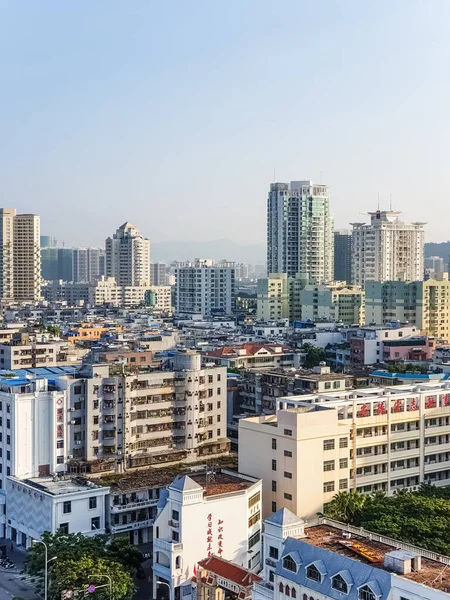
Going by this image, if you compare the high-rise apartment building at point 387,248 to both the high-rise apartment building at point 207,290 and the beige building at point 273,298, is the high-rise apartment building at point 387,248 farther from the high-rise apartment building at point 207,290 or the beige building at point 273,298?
the high-rise apartment building at point 207,290

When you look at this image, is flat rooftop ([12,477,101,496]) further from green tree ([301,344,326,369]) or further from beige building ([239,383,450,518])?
green tree ([301,344,326,369])

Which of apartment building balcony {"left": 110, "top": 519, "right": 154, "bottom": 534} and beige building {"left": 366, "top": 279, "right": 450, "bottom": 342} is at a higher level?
beige building {"left": 366, "top": 279, "right": 450, "bottom": 342}

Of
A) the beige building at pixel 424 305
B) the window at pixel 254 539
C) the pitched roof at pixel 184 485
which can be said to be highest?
the beige building at pixel 424 305

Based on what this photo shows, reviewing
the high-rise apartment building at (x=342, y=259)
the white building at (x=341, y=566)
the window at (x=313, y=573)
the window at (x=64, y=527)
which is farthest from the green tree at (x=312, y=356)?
the high-rise apartment building at (x=342, y=259)

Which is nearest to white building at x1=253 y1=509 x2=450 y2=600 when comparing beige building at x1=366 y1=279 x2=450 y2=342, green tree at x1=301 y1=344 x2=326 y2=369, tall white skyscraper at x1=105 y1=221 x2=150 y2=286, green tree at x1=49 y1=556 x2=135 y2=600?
green tree at x1=49 y1=556 x2=135 y2=600

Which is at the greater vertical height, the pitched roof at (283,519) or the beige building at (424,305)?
the beige building at (424,305)

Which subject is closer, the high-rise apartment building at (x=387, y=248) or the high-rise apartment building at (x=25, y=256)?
the high-rise apartment building at (x=387, y=248)

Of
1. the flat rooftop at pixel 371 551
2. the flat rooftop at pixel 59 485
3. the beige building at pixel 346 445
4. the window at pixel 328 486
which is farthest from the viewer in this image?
the flat rooftop at pixel 59 485
